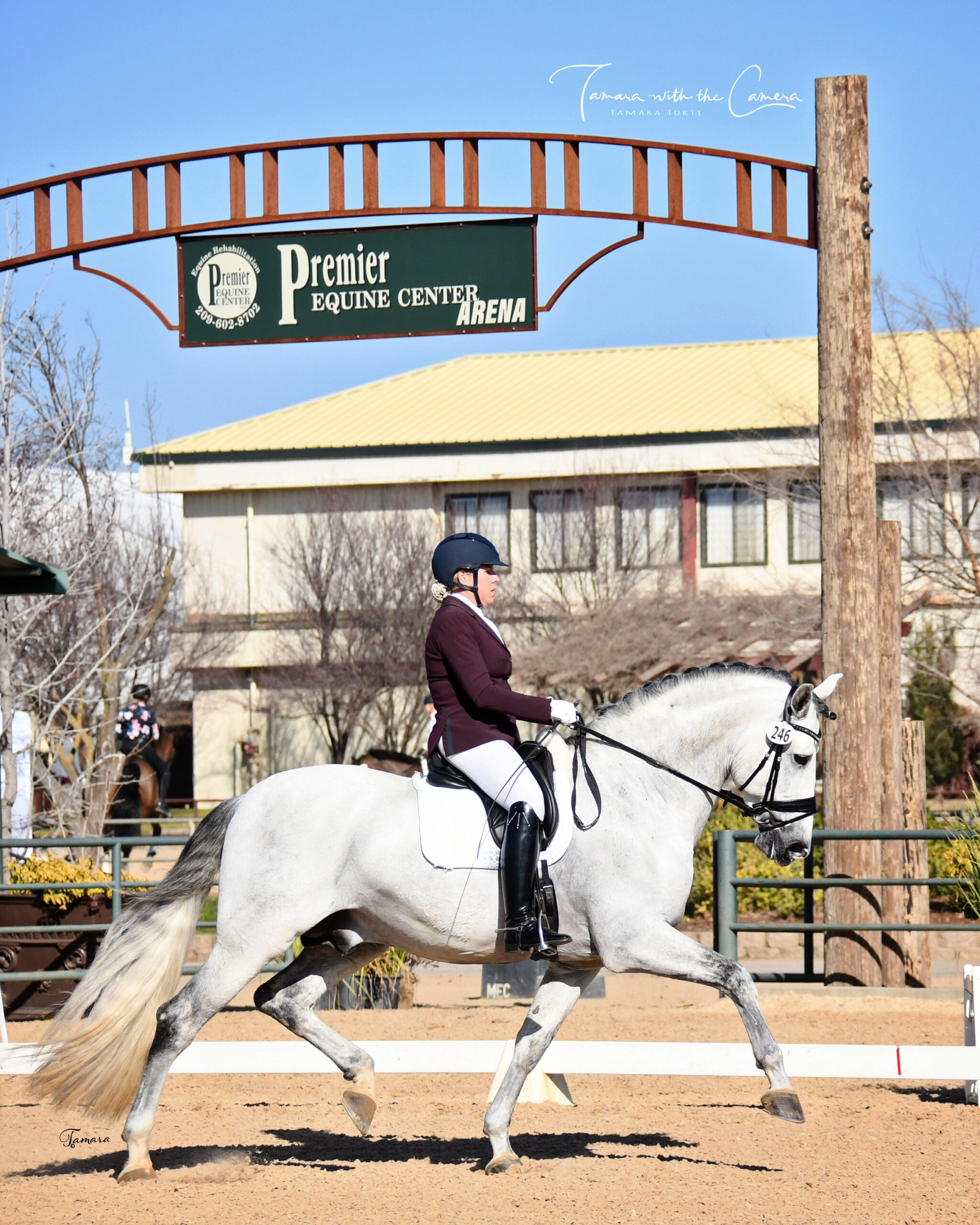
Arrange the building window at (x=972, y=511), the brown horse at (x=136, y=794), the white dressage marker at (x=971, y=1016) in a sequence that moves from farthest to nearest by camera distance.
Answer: the building window at (x=972, y=511)
the brown horse at (x=136, y=794)
the white dressage marker at (x=971, y=1016)

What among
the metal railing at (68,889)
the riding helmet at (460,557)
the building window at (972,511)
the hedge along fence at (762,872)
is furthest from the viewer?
the building window at (972,511)

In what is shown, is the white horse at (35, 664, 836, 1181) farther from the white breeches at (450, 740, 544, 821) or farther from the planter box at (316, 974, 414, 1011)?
the planter box at (316, 974, 414, 1011)

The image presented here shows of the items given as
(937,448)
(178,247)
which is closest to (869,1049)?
(178,247)

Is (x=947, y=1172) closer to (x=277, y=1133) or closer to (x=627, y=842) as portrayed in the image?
(x=627, y=842)

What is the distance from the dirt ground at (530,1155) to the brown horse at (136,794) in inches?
405

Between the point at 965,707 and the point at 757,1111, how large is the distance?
18444mm

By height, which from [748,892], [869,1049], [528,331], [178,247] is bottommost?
[748,892]

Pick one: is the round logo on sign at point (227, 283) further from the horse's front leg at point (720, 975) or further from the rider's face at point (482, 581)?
the horse's front leg at point (720, 975)

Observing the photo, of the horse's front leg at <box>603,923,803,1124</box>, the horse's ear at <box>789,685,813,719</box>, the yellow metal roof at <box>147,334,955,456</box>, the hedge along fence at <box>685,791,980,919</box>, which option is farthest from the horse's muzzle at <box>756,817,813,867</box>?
the yellow metal roof at <box>147,334,955,456</box>

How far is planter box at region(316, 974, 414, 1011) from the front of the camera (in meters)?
11.4

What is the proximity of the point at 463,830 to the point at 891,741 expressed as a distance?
6.03 metres

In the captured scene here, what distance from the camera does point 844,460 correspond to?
34.8ft

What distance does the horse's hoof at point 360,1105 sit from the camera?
602 centimetres

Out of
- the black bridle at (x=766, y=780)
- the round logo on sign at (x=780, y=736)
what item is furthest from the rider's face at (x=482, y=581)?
the round logo on sign at (x=780, y=736)
